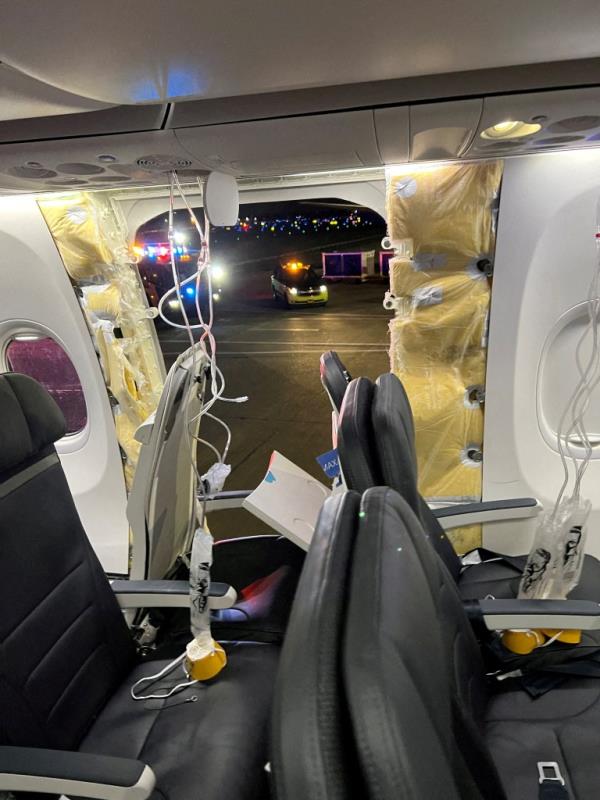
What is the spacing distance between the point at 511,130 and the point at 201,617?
5.77 ft

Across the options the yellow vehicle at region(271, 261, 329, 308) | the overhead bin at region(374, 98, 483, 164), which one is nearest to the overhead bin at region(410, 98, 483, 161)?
the overhead bin at region(374, 98, 483, 164)

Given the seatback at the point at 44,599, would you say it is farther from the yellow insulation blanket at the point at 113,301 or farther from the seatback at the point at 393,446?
the yellow insulation blanket at the point at 113,301

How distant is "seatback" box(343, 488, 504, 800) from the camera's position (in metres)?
0.47

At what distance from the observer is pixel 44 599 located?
130cm

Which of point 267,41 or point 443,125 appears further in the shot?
point 443,125

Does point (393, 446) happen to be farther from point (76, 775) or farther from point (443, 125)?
point (76, 775)

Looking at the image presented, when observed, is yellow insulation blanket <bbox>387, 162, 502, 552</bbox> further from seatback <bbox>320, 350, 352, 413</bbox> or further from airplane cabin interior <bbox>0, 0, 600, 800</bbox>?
seatback <bbox>320, 350, 352, 413</bbox>

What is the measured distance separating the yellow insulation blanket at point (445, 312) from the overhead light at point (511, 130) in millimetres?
491

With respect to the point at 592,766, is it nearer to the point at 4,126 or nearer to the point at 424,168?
the point at 424,168

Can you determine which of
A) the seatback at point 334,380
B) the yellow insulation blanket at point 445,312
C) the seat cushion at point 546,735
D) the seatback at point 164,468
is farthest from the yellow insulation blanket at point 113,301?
the seat cushion at point 546,735

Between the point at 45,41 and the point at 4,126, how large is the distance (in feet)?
2.58

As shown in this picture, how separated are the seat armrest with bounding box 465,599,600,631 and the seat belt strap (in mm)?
328

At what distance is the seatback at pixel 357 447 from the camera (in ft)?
4.12

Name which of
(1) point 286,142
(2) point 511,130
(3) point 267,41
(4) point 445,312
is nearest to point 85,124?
(1) point 286,142
